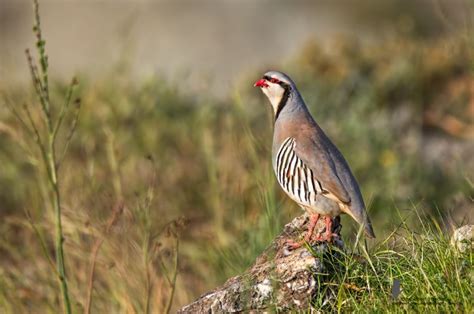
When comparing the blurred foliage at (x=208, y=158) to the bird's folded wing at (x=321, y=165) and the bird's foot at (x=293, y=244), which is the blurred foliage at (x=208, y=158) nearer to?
the bird's folded wing at (x=321, y=165)

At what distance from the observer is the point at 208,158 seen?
8.94 meters

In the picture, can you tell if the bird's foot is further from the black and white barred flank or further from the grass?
the black and white barred flank

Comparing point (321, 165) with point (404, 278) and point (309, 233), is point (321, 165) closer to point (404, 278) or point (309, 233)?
point (309, 233)

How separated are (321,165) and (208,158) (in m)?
3.78

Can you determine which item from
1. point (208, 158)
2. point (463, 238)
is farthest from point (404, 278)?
point (208, 158)

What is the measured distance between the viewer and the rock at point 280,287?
4.46 meters

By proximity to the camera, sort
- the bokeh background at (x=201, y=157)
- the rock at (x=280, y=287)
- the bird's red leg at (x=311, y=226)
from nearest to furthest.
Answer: the rock at (x=280, y=287) < the bird's red leg at (x=311, y=226) < the bokeh background at (x=201, y=157)

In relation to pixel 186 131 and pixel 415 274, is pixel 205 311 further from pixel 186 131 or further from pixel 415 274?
pixel 186 131

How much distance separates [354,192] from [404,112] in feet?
24.2

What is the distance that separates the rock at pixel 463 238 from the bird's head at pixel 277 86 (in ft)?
4.71

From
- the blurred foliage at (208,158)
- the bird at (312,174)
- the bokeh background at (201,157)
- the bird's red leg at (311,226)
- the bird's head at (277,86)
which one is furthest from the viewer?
the blurred foliage at (208,158)

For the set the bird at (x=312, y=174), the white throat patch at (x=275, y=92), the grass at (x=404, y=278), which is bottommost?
the grass at (x=404, y=278)

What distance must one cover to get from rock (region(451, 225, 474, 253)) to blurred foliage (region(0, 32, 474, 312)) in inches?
69.3

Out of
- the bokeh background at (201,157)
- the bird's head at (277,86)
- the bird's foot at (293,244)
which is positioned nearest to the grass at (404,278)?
the bird's foot at (293,244)
